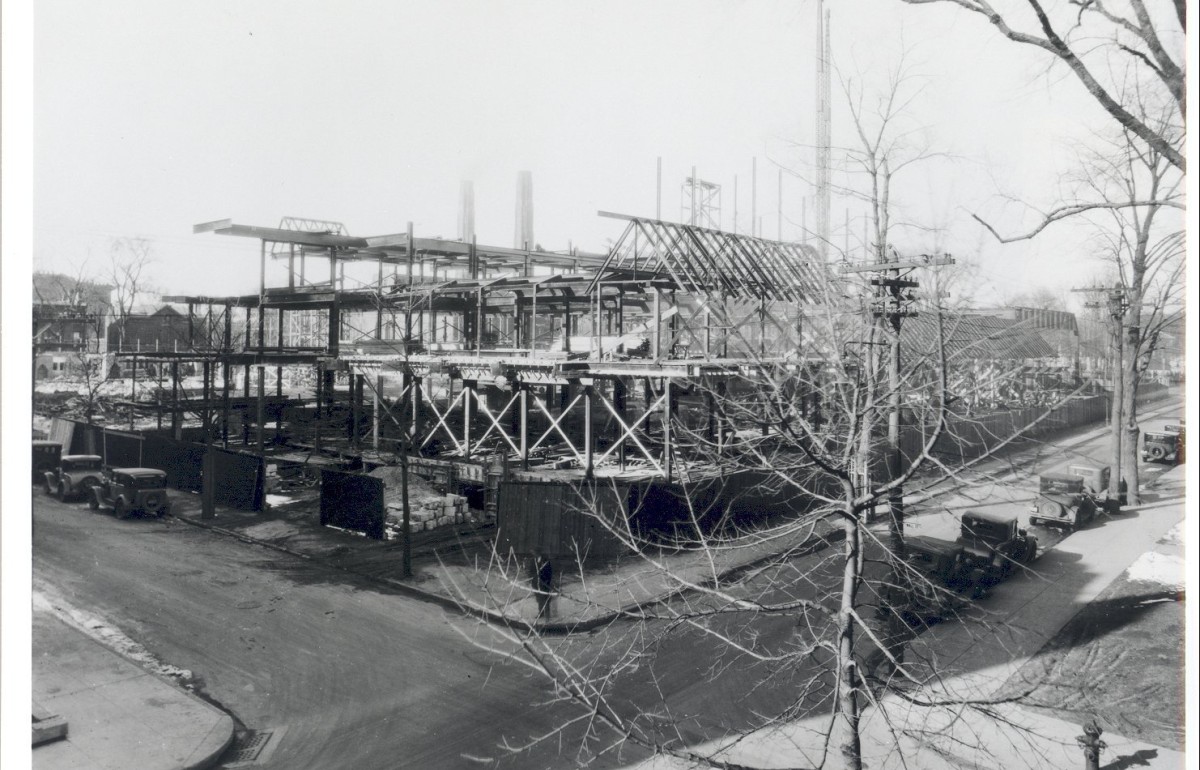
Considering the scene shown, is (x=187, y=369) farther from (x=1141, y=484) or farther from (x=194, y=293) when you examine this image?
(x=1141, y=484)

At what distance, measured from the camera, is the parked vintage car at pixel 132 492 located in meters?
21.1

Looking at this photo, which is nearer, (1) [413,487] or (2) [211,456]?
(2) [211,456]

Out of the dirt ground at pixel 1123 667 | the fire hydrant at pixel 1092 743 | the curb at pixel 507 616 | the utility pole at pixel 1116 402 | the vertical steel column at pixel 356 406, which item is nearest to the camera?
the fire hydrant at pixel 1092 743

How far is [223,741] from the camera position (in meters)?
10.2

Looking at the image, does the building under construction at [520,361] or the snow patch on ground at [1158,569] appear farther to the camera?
the building under construction at [520,361]

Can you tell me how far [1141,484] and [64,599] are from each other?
29.8 meters

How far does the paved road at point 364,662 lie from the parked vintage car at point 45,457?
523 centimetres

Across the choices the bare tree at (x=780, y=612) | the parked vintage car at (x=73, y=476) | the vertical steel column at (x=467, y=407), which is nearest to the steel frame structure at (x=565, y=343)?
the vertical steel column at (x=467, y=407)

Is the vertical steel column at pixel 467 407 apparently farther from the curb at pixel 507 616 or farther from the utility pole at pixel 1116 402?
the utility pole at pixel 1116 402

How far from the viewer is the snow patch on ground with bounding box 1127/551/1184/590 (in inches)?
600

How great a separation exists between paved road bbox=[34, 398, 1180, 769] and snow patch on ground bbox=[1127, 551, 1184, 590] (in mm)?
6529

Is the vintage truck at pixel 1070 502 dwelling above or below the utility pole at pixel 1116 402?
below

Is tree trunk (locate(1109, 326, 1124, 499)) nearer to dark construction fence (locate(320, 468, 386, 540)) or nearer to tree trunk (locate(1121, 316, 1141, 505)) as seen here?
tree trunk (locate(1121, 316, 1141, 505))

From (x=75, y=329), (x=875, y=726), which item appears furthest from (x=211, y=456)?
(x=875, y=726)
